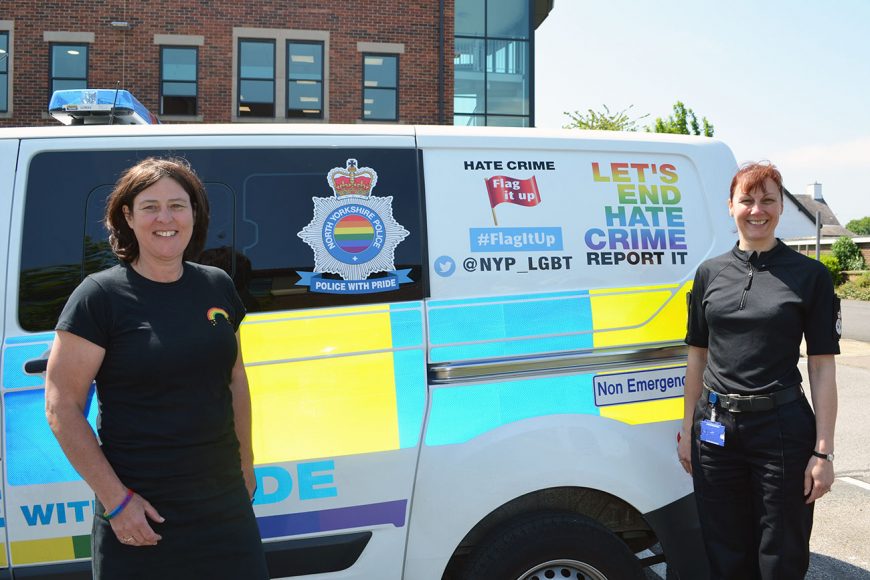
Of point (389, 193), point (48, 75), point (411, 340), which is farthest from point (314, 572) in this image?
point (48, 75)

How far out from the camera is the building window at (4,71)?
46.5 ft

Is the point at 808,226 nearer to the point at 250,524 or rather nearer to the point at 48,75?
the point at 48,75

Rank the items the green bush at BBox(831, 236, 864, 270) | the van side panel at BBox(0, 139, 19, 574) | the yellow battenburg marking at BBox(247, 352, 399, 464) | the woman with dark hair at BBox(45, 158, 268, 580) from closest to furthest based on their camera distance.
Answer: the woman with dark hair at BBox(45, 158, 268, 580) → the van side panel at BBox(0, 139, 19, 574) → the yellow battenburg marking at BBox(247, 352, 399, 464) → the green bush at BBox(831, 236, 864, 270)

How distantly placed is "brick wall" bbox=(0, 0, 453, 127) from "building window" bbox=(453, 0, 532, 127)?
906mm

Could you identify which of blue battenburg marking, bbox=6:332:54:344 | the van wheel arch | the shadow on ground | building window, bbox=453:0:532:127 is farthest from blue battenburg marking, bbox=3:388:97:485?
building window, bbox=453:0:532:127

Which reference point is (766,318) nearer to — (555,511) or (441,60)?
(555,511)

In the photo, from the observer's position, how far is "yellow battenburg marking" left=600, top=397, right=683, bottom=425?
2527 millimetres

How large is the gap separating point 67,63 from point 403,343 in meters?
14.8

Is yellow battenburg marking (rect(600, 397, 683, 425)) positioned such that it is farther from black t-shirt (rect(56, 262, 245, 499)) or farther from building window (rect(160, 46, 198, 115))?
building window (rect(160, 46, 198, 115))

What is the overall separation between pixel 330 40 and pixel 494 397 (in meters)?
13.8

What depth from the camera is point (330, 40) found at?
1476 cm

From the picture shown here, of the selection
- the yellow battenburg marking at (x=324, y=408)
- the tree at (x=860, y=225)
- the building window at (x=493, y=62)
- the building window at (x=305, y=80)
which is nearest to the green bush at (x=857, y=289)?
the building window at (x=493, y=62)

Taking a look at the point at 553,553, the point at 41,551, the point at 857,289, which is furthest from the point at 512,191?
the point at 857,289

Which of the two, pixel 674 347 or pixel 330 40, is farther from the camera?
pixel 330 40
